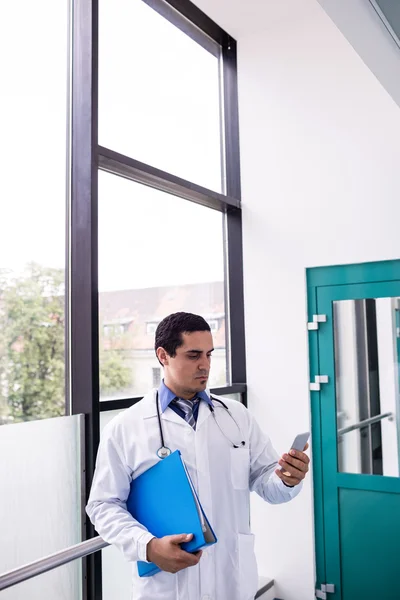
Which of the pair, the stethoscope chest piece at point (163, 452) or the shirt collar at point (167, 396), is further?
the shirt collar at point (167, 396)

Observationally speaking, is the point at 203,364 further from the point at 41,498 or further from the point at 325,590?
the point at 325,590

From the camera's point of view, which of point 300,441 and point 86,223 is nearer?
point 300,441

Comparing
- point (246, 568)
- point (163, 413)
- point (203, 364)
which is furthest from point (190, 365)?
point (246, 568)

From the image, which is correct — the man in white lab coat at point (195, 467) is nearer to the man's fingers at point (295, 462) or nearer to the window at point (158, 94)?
the man's fingers at point (295, 462)

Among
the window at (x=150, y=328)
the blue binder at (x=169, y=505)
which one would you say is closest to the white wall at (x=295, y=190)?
the window at (x=150, y=328)

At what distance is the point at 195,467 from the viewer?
186 centimetres

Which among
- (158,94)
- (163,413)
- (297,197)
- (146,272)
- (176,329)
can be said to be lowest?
(163,413)

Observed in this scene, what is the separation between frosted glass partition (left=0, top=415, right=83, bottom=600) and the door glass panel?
156cm

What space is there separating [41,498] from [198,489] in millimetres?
746

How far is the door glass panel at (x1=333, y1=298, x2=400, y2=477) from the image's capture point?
3182mm

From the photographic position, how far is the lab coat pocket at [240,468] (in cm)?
192

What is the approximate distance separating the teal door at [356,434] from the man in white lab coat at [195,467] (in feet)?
4.42

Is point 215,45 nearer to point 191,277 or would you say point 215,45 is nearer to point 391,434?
point 191,277

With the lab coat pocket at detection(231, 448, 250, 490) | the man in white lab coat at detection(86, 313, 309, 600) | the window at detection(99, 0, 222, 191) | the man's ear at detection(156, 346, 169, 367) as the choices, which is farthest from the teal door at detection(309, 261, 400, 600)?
the man's ear at detection(156, 346, 169, 367)
